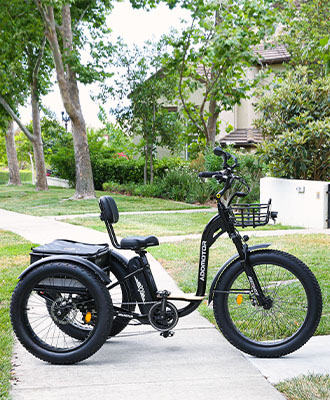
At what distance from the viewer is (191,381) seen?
3637mm

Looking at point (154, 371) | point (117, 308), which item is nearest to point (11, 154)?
point (117, 308)

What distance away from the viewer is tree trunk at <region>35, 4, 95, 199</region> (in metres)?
19.1

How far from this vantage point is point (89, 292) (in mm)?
4016

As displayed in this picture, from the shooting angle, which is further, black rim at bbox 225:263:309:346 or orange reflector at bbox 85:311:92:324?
black rim at bbox 225:263:309:346

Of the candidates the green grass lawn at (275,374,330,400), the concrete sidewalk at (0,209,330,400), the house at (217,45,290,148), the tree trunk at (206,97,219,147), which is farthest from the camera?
the house at (217,45,290,148)

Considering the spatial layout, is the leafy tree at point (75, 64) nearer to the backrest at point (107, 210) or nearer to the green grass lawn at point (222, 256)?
the green grass lawn at point (222, 256)

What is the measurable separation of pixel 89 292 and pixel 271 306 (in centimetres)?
134

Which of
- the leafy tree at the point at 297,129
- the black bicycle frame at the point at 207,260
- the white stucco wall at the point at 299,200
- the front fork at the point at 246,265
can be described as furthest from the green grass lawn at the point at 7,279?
the leafy tree at the point at 297,129

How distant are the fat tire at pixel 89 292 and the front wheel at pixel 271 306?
2.70 feet

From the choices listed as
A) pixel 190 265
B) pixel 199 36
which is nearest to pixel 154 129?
pixel 199 36

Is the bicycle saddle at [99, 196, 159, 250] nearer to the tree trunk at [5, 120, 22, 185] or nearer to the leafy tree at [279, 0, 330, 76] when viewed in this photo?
the leafy tree at [279, 0, 330, 76]

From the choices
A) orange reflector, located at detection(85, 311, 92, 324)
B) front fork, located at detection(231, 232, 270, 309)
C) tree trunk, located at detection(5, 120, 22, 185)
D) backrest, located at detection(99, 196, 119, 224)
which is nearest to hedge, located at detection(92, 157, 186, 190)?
tree trunk, located at detection(5, 120, 22, 185)

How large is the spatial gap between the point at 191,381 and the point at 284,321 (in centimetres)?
103

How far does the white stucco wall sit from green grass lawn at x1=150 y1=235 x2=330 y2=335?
1458mm
